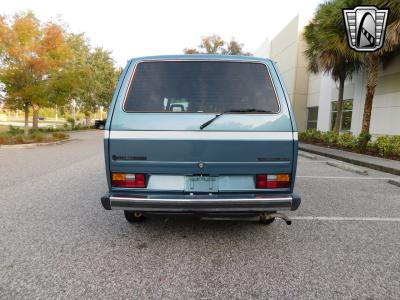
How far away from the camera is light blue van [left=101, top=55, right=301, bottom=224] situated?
2.91 metres

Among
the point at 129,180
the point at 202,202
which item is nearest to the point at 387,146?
the point at 202,202

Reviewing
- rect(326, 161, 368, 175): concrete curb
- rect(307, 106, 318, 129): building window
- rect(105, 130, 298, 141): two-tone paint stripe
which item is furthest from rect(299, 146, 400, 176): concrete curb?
rect(307, 106, 318, 129): building window

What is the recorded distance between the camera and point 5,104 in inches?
651

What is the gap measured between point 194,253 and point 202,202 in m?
0.64

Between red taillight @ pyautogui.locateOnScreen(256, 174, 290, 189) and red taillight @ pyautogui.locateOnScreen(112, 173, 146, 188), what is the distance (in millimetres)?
1185

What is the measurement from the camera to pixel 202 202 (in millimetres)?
2828

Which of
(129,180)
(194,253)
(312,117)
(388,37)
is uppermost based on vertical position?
(388,37)

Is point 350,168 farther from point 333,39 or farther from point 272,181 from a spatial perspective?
point 272,181

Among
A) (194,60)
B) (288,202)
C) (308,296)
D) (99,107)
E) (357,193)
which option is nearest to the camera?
(308,296)

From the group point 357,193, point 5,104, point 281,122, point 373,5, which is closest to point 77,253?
point 281,122

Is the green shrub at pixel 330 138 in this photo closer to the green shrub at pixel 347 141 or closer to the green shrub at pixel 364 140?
the green shrub at pixel 347 141

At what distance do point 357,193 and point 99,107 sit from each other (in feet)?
116

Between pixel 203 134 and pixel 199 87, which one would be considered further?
pixel 199 87

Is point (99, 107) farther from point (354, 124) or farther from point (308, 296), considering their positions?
point (308, 296)
